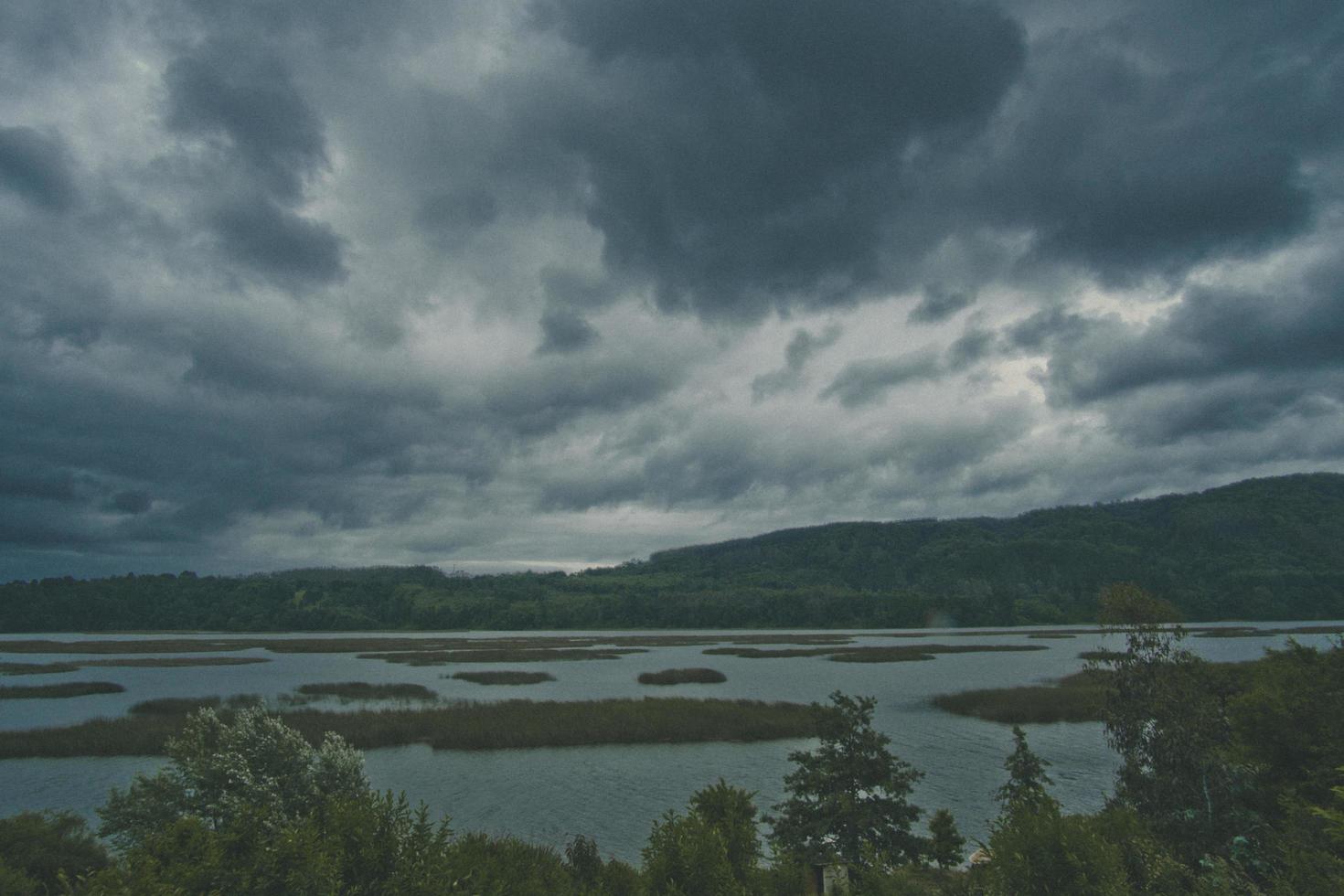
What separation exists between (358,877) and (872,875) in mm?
10966

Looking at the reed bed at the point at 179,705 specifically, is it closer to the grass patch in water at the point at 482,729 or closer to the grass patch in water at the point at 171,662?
the grass patch in water at the point at 482,729

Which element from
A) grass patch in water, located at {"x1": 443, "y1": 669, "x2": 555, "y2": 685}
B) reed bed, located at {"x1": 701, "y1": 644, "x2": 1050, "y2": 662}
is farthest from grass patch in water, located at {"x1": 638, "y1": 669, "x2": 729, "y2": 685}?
reed bed, located at {"x1": 701, "y1": 644, "x2": 1050, "y2": 662}

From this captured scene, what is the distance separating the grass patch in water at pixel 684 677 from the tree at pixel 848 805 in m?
61.9

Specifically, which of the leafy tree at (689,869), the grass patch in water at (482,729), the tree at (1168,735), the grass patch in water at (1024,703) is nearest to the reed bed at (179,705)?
the grass patch in water at (482,729)

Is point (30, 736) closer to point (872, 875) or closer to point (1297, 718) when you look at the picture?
point (872, 875)

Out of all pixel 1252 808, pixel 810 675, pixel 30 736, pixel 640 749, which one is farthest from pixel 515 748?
pixel 810 675

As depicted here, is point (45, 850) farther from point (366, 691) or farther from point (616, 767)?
point (366, 691)

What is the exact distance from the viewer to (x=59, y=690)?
261 feet

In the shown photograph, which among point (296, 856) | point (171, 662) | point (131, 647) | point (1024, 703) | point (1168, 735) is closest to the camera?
point (296, 856)

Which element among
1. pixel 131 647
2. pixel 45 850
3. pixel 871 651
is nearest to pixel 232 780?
pixel 45 850

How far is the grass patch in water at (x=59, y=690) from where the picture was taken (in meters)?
77.6

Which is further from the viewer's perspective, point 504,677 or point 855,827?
point 504,677

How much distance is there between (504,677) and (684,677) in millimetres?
23812

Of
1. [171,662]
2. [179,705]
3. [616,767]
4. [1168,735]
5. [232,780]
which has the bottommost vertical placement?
[171,662]
